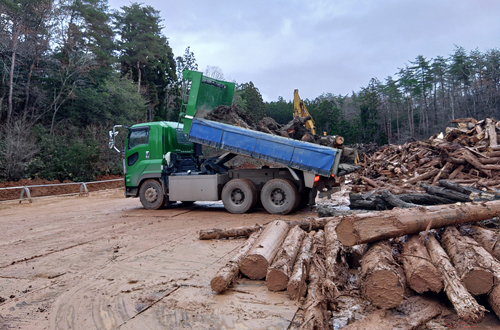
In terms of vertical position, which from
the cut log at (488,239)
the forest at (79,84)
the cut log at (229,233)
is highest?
the forest at (79,84)

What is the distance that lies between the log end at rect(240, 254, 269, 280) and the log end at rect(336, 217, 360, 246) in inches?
39.2

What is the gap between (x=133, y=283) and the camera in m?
4.41

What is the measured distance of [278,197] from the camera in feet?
31.4

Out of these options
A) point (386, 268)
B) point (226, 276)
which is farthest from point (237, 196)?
Answer: point (386, 268)

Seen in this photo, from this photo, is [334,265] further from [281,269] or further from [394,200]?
[394,200]

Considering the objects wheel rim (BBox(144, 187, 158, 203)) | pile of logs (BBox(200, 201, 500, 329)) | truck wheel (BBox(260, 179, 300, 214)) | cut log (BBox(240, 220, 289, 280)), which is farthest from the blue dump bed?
cut log (BBox(240, 220, 289, 280))

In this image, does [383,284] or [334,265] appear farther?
[334,265]

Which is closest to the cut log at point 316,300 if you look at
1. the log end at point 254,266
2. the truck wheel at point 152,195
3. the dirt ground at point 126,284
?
the dirt ground at point 126,284

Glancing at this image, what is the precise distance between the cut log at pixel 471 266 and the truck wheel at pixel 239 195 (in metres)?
6.08

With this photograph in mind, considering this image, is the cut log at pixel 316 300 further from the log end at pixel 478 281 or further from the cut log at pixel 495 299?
the cut log at pixel 495 299

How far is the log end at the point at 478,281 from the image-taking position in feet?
10.9

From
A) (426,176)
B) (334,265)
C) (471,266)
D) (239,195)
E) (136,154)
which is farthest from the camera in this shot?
(426,176)

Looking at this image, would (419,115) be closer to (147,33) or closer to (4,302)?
(147,33)

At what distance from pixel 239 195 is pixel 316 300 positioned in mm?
6811
